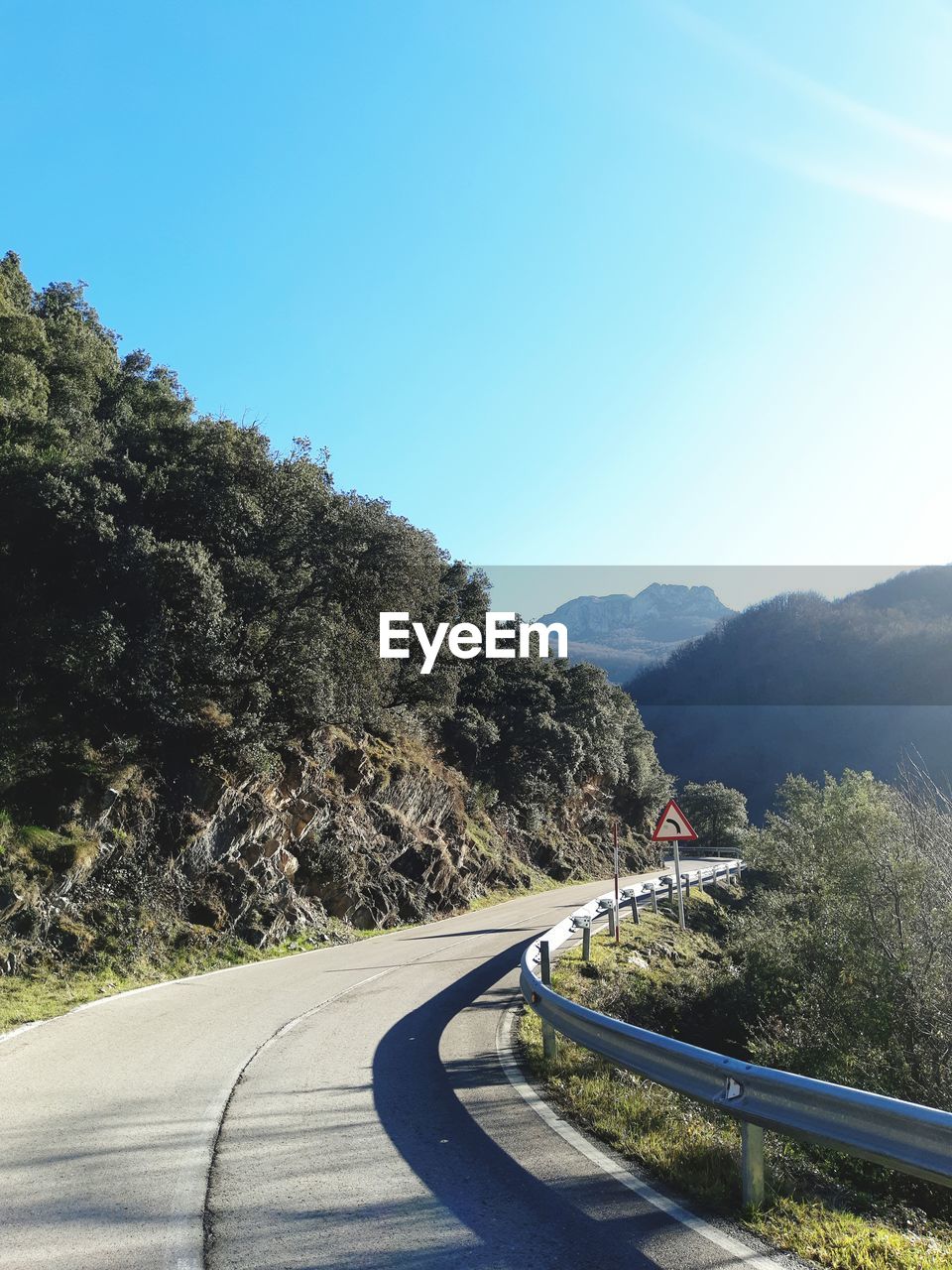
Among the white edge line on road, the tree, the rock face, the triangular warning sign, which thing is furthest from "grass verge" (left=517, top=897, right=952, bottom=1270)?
the tree

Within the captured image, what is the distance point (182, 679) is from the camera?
16.6m

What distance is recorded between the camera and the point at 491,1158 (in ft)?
16.8

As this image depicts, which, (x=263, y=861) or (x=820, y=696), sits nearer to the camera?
(x=263, y=861)

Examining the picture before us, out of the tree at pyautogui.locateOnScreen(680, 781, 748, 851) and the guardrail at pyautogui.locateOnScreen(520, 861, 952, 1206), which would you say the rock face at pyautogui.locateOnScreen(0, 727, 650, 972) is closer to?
the guardrail at pyautogui.locateOnScreen(520, 861, 952, 1206)

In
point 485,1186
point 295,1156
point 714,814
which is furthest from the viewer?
point 714,814

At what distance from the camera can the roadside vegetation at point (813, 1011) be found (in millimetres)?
4480

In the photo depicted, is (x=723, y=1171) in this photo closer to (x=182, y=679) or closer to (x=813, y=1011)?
(x=813, y=1011)

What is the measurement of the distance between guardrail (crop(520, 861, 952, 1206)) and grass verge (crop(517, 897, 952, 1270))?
24 cm

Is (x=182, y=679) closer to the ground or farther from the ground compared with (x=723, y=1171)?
farther from the ground

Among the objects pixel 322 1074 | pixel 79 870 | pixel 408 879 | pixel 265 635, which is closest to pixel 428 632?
pixel 408 879

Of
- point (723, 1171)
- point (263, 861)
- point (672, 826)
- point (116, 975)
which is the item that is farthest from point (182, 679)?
point (723, 1171)

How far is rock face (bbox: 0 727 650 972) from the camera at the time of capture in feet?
43.1

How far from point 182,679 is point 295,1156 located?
12694mm

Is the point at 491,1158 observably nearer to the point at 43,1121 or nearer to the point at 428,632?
the point at 43,1121
